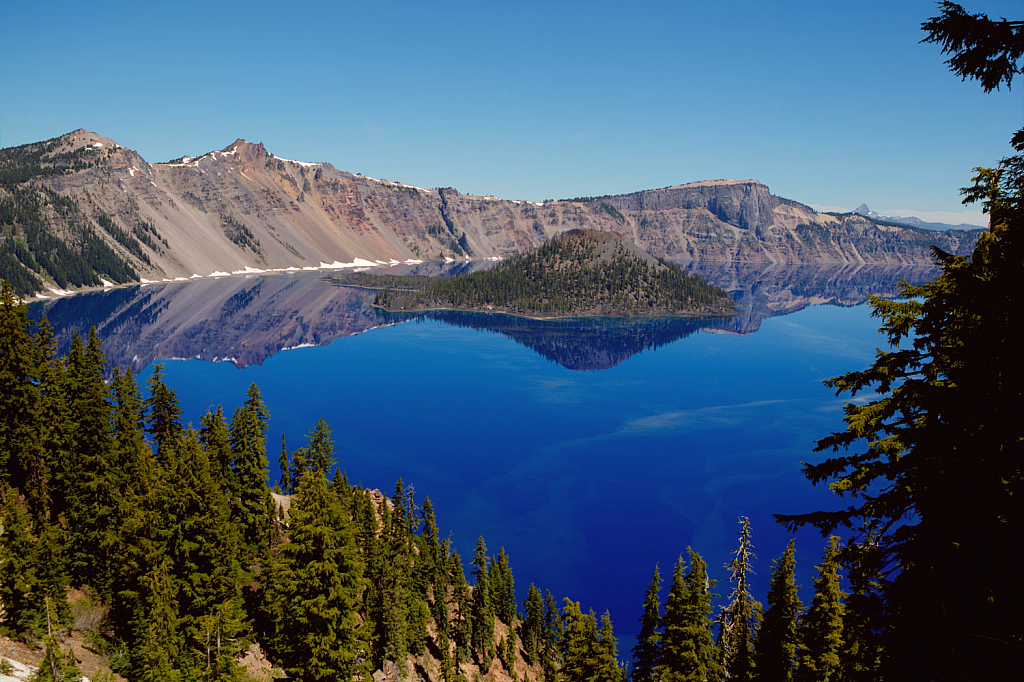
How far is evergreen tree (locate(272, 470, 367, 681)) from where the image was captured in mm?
26984

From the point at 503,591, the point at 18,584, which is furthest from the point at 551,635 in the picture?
the point at 18,584

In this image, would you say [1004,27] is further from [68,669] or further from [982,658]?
[68,669]

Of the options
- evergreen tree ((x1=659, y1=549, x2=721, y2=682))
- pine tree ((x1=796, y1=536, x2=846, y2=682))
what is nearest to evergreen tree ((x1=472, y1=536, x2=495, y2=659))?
evergreen tree ((x1=659, y1=549, x2=721, y2=682))

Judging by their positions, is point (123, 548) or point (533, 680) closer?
point (123, 548)

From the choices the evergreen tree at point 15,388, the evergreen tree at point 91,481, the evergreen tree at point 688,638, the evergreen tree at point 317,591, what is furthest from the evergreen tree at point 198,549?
the evergreen tree at point 688,638

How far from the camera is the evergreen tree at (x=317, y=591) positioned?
27.0 meters

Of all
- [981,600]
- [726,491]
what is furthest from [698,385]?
[981,600]

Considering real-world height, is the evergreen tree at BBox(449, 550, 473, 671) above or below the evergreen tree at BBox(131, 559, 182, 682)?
below

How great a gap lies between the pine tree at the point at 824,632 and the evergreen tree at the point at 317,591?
22.0m

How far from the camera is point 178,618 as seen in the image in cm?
3322

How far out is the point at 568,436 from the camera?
12144cm

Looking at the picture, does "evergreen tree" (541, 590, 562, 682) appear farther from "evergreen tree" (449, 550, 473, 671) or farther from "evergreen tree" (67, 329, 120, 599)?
"evergreen tree" (67, 329, 120, 599)

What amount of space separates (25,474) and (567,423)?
98392 millimetres

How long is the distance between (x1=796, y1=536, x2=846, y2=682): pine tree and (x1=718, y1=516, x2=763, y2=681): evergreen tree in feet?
9.24
